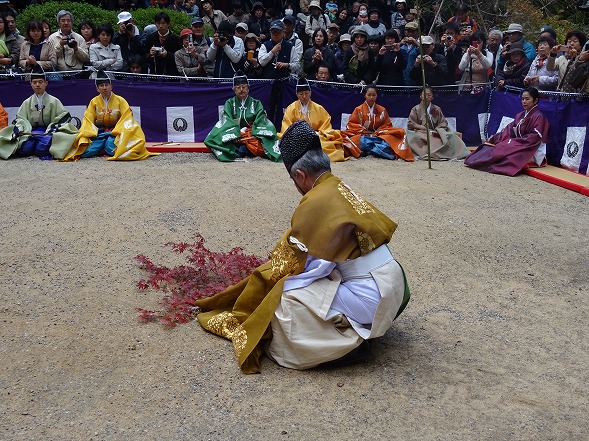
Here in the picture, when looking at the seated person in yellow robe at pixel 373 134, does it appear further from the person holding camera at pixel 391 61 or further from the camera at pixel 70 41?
the camera at pixel 70 41

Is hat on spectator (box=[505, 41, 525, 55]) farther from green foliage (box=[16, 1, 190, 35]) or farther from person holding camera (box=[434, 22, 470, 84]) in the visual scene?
green foliage (box=[16, 1, 190, 35])

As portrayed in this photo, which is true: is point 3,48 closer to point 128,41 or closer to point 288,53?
point 128,41

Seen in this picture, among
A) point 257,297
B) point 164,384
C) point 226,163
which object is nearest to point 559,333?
point 257,297

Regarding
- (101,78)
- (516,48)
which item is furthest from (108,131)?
(516,48)

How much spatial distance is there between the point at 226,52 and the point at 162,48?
0.91 m

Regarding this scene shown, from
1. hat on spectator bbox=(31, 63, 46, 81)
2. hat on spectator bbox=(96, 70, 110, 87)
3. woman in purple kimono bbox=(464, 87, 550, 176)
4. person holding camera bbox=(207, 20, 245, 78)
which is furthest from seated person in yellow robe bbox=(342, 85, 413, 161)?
hat on spectator bbox=(31, 63, 46, 81)

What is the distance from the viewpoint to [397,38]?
33.7 feet

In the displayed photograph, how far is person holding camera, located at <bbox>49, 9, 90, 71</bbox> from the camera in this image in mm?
9523

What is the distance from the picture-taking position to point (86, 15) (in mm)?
11203

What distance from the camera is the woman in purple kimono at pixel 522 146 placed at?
8711 mm

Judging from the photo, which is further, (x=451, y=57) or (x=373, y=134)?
(x=451, y=57)

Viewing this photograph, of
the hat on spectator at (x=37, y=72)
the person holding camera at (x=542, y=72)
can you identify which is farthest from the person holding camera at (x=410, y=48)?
the hat on spectator at (x=37, y=72)

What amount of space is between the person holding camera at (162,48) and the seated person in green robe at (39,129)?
1.53 metres

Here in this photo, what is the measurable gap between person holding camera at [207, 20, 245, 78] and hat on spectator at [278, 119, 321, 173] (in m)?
6.51
